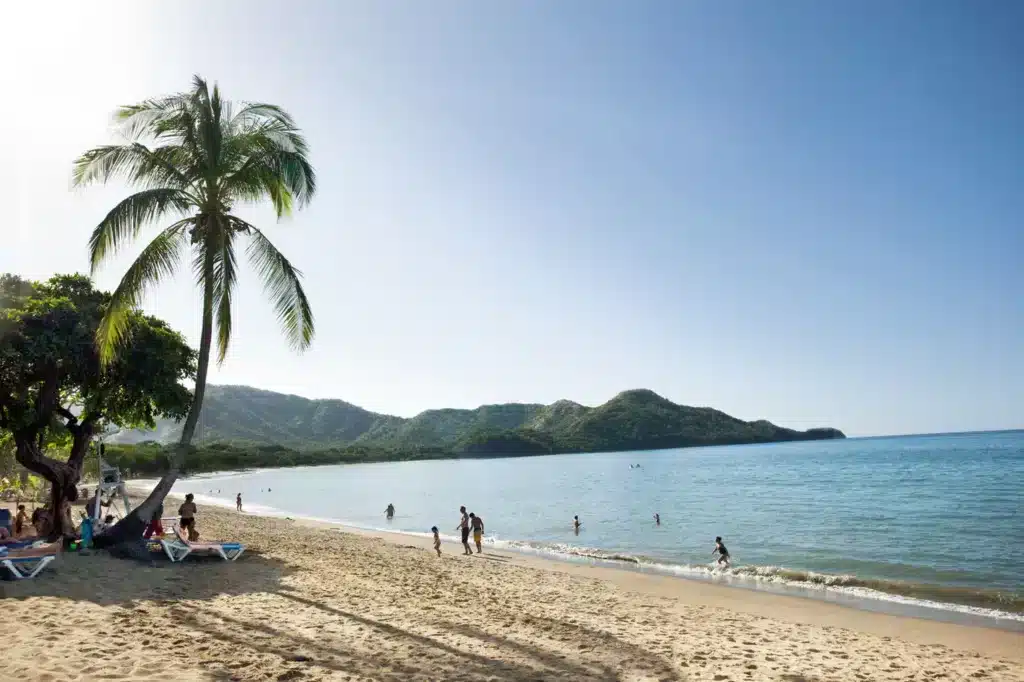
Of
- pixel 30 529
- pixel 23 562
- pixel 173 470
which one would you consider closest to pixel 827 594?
pixel 173 470

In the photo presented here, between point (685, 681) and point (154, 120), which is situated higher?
point (154, 120)

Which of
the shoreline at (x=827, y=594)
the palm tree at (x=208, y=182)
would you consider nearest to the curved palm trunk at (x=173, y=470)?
the palm tree at (x=208, y=182)

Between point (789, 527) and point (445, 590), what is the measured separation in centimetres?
2351

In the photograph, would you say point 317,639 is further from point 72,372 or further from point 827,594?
point 827,594

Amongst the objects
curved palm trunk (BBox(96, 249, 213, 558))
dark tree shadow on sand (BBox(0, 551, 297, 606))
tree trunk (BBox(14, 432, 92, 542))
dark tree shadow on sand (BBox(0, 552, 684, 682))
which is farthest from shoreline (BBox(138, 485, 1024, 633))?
tree trunk (BBox(14, 432, 92, 542))

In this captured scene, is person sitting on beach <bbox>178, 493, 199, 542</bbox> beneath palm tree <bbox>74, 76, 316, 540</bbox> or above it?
beneath

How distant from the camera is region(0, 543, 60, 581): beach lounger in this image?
10.8 m

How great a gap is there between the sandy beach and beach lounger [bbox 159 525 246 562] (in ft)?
0.95

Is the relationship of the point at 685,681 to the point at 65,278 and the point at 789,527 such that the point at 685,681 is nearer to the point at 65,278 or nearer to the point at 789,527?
the point at 65,278

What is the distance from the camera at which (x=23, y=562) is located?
1097 cm

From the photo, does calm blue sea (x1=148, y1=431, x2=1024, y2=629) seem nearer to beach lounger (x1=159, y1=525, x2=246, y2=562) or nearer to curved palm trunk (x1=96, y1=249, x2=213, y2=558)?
beach lounger (x1=159, y1=525, x2=246, y2=562)

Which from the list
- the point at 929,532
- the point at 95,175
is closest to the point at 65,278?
the point at 95,175

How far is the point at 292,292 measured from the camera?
14.7 m

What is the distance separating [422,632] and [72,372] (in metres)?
11.7
